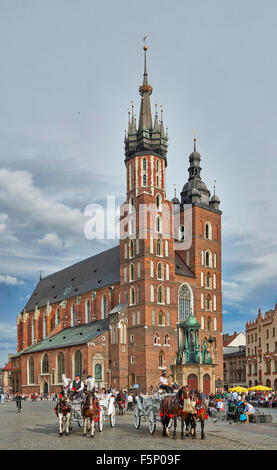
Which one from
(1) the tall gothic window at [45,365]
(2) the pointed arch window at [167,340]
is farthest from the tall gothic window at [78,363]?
(2) the pointed arch window at [167,340]

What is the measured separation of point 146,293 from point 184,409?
3807cm

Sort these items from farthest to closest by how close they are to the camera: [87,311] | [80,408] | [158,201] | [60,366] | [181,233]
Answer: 1. [87,311]
2. [181,233]
3. [60,366]
4. [158,201]
5. [80,408]

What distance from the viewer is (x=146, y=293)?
182ft

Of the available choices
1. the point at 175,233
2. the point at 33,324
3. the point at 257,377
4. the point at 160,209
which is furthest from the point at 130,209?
the point at 33,324

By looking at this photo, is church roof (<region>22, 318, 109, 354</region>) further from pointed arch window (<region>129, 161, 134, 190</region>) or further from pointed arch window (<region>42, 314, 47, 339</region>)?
pointed arch window (<region>129, 161, 134, 190</region>)

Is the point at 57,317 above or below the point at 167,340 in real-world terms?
above

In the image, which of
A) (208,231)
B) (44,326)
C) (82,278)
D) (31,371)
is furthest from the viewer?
(44,326)

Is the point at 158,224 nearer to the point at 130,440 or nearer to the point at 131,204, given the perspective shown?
the point at 131,204

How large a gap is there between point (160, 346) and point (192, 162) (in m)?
24.4

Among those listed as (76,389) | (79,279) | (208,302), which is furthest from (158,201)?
(76,389)

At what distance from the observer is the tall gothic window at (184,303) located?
6038 cm

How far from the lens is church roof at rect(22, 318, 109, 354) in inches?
2383

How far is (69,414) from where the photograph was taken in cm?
1886

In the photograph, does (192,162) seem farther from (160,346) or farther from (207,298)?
(160,346)
